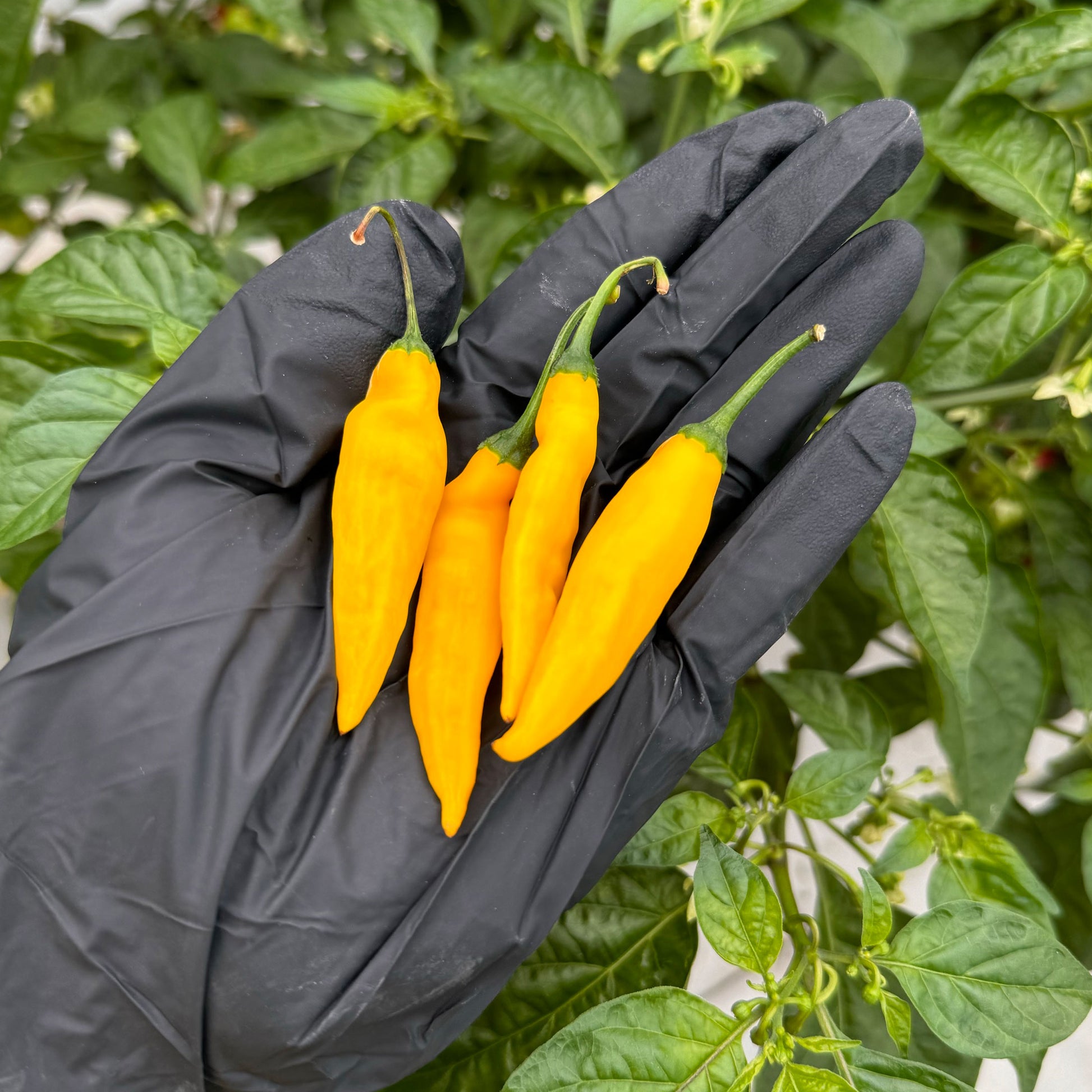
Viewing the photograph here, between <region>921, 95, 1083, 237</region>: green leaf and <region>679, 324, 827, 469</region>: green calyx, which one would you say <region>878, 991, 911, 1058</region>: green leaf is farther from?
<region>921, 95, 1083, 237</region>: green leaf

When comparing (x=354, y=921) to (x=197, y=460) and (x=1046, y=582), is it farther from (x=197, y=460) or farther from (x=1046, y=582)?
(x=1046, y=582)

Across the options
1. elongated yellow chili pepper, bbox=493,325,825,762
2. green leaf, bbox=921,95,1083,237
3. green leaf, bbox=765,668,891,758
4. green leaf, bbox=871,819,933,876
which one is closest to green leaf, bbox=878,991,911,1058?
green leaf, bbox=871,819,933,876

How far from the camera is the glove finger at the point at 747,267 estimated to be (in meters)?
0.79

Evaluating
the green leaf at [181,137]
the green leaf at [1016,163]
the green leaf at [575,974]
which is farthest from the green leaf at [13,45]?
the green leaf at [575,974]

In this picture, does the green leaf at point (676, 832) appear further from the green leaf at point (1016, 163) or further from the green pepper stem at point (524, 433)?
the green leaf at point (1016, 163)

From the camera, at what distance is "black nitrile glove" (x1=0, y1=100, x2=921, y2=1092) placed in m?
0.69

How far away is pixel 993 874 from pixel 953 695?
171 mm

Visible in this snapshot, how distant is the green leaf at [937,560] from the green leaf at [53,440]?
66cm

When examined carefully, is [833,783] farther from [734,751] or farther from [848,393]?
[848,393]

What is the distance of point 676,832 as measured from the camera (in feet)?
2.68

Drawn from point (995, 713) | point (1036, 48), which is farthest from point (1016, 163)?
point (995, 713)

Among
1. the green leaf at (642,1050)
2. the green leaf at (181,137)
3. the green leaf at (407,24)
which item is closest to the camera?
the green leaf at (642,1050)

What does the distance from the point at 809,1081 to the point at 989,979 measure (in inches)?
6.4

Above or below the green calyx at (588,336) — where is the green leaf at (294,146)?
above
